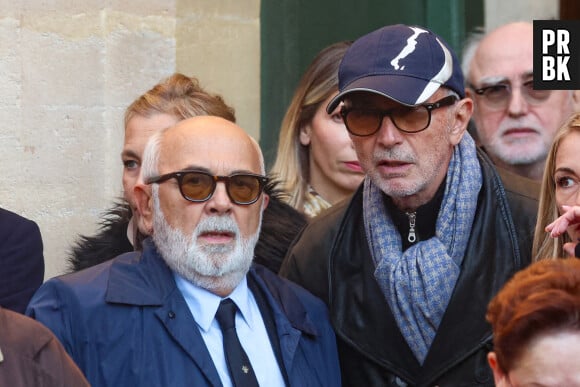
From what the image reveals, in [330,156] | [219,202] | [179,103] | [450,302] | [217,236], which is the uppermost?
[179,103]

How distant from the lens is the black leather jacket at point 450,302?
4.60 meters

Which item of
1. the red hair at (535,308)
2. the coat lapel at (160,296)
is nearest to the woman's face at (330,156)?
the coat lapel at (160,296)

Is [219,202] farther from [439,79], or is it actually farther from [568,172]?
[568,172]

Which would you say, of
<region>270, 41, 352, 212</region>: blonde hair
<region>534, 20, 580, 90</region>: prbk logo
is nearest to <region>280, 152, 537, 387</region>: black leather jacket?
<region>270, 41, 352, 212</region>: blonde hair

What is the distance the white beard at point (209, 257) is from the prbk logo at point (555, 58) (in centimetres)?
214

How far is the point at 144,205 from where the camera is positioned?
4.86 metres

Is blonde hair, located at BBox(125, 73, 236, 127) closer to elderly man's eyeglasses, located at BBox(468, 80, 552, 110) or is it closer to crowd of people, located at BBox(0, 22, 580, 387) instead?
crowd of people, located at BBox(0, 22, 580, 387)

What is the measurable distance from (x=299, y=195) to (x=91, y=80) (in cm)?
115

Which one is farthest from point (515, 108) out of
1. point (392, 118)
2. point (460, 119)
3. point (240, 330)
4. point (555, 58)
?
point (240, 330)

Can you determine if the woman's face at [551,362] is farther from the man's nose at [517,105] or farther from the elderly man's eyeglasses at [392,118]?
the man's nose at [517,105]

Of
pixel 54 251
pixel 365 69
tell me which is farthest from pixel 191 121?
pixel 54 251

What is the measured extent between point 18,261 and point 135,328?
75cm

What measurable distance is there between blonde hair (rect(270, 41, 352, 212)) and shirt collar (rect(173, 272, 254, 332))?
1.39m

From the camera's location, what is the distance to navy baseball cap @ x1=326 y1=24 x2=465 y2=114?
15.2 ft
